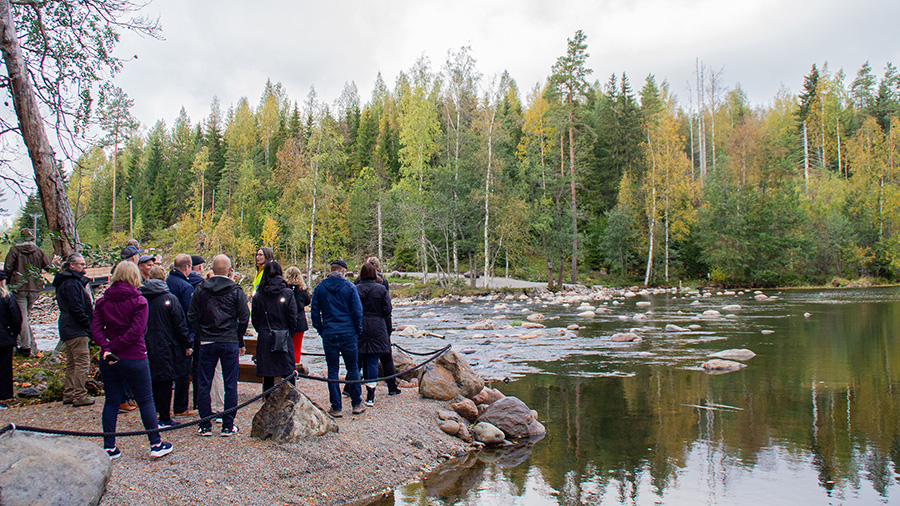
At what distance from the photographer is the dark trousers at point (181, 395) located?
250 inches

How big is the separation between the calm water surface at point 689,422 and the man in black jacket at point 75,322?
433 centimetres

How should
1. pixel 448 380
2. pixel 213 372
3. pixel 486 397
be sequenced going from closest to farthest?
pixel 213 372, pixel 448 380, pixel 486 397

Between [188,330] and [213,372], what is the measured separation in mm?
543

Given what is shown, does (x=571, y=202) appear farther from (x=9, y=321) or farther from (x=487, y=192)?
(x=9, y=321)

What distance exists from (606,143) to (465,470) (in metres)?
49.1

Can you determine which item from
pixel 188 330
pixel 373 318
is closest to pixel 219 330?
pixel 188 330

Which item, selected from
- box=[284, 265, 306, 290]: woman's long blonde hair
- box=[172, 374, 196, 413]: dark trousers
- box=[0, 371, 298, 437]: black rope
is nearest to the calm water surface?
box=[0, 371, 298, 437]: black rope

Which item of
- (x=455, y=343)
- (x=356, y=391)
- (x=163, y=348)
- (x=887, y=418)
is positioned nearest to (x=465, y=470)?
(x=356, y=391)

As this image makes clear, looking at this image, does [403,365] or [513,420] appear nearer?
[513,420]

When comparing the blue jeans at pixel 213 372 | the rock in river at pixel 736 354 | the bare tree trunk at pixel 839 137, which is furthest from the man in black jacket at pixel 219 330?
the bare tree trunk at pixel 839 137

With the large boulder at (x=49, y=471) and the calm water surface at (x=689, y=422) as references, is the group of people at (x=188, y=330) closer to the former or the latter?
the large boulder at (x=49, y=471)

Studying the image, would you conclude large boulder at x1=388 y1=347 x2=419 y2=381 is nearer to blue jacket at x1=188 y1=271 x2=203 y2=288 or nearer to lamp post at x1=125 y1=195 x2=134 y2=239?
blue jacket at x1=188 y1=271 x2=203 y2=288

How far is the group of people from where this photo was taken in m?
5.00

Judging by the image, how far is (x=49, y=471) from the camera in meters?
4.11
